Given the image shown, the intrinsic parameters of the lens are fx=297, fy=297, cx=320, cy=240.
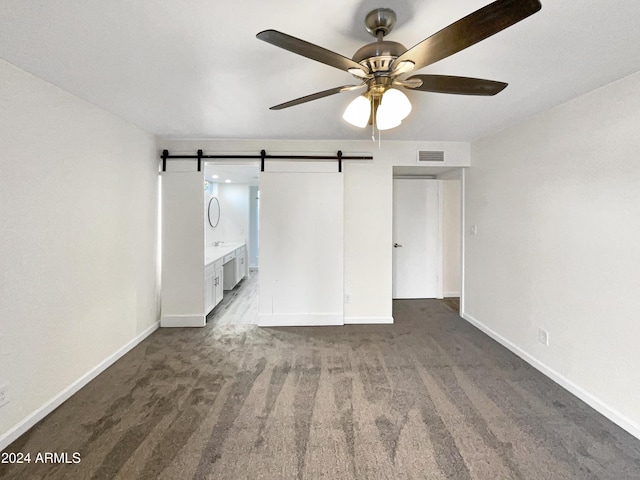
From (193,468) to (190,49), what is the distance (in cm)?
229

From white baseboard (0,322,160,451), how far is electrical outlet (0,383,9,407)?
19 centimetres

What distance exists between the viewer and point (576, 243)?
2.27 metres

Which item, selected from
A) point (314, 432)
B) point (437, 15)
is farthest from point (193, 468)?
point (437, 15)

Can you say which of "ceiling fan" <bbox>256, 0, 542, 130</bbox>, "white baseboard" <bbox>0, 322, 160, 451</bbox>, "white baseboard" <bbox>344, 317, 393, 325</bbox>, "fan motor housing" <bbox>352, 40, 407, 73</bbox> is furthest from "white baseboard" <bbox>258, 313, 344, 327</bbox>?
"fan motor housing" <bbox>352, 40, 407, 73</bbox>

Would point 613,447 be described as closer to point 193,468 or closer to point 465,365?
point 465,365

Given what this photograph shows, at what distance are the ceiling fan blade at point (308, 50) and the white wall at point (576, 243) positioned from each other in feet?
6.17

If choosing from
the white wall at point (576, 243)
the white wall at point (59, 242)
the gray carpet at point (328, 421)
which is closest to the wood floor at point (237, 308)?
the gray carpet at point (328, 421)

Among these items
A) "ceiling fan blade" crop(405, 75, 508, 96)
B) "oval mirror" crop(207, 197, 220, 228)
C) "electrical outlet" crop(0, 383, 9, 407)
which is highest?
"ceiling fan blade" crop(405, 75, 508, 96)

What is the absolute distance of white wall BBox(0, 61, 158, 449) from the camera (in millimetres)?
1812

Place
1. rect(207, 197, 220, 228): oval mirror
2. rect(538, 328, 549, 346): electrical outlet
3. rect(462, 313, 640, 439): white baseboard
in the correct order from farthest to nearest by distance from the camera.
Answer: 1. rect(207, 197, 220, 228): oval mirror
2. rect(538, 328, 549, 346): electrical outlet
3. rect(462, 313, 640, 439): white baseboard

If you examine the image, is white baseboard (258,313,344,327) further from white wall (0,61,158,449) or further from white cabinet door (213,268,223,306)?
white wall (0,61,158,449)

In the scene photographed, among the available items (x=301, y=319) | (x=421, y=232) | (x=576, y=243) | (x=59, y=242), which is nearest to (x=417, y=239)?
(x=421, y=232)

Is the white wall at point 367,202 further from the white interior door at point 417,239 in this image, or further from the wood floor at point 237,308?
the wood floor at point 237,308

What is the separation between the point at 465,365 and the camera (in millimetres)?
2705
